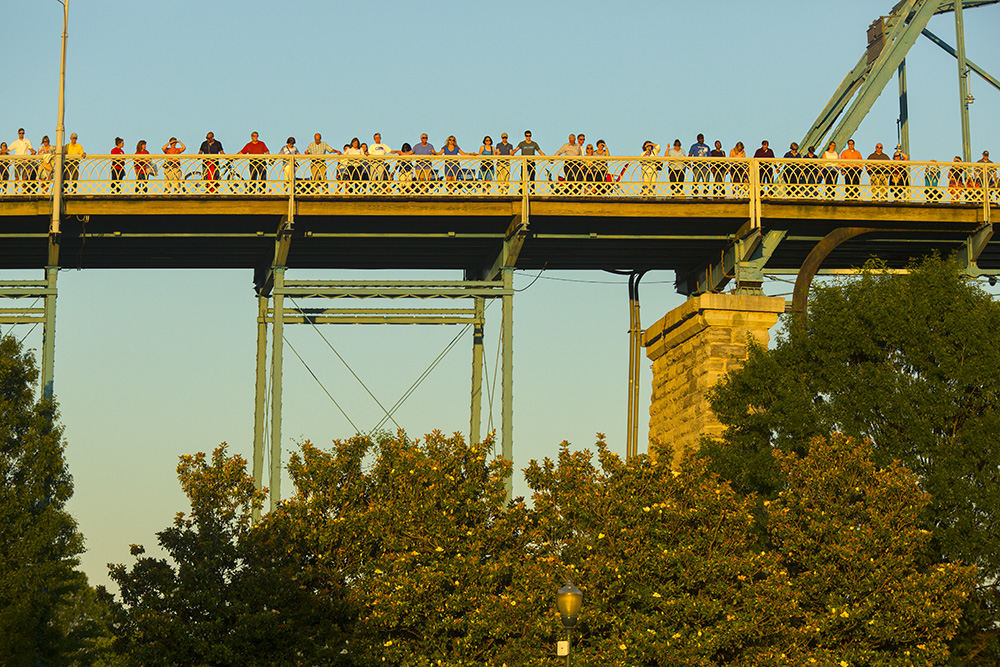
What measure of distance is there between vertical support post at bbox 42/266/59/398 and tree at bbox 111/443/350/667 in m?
5.41

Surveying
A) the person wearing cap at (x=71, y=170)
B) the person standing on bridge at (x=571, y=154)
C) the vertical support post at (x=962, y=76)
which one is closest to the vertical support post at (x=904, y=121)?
the vertical support post at (x=962, y=76)

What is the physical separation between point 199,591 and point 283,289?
25.8 feet

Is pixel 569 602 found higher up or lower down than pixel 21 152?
lower down

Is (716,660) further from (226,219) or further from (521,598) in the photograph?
(226,219)

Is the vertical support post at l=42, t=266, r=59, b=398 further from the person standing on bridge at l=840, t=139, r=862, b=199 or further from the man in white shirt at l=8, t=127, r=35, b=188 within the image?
the person standing on bridge at l=840, t=139, r=862, b=199

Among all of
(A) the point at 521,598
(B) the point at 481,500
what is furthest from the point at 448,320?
(A) the point at 521,598

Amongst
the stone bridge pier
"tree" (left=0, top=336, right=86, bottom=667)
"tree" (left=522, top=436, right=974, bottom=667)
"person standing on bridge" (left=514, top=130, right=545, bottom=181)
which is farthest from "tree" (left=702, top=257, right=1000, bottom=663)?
"tree" (left=0, top=336, right=86, bottom=667)

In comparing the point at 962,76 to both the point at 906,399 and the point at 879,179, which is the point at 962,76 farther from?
the point at 906,399

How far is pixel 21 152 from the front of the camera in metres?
29.5

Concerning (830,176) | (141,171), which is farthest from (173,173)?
(830,176)

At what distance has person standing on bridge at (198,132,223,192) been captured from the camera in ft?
94.5

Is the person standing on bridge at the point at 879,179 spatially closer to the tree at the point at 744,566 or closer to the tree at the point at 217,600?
the tree at the point at 744,566

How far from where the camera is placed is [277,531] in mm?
23359

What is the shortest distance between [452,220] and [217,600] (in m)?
9.82
